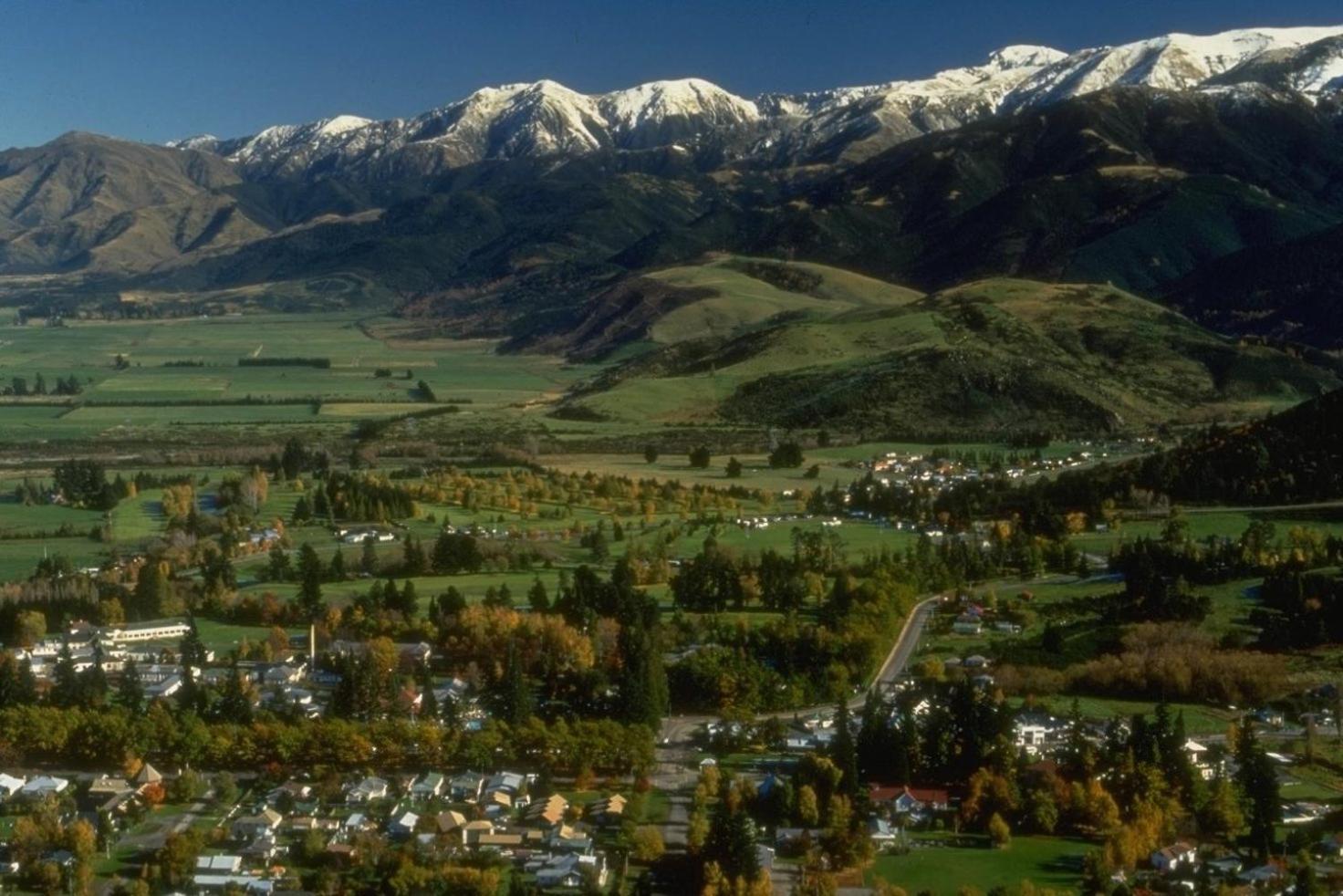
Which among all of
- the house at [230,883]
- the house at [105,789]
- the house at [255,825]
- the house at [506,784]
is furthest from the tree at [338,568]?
the house at [230,883]

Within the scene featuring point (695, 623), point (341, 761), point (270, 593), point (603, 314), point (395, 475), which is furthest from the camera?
point (603, 314)

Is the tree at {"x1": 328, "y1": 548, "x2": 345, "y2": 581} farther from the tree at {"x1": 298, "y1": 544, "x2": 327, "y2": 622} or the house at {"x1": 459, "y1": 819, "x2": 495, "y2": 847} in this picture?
the house at {"x1": 459, "y1": 819, "x2": 495, "y2": 847}

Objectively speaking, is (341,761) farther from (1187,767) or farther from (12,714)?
(1187,767)

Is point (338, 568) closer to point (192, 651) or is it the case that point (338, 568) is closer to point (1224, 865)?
point (192, 651)

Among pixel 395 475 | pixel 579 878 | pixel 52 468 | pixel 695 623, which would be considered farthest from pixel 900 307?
pixel 579 878

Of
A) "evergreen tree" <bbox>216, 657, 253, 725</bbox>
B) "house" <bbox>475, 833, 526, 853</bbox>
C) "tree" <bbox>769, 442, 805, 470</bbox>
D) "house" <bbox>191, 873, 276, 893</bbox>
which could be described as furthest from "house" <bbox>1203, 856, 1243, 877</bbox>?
"tree" <bbox>769, 442, 805, 470</bbox>

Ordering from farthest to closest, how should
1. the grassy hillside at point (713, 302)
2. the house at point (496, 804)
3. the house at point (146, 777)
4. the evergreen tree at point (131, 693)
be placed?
the grassy hillside at point (713, 302)
the evergreen tree at point (131, 693)
the house at point (146, 777)
the house at point (496, 804)

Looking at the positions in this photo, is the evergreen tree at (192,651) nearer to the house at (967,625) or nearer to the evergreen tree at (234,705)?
the evergreen tree at (234,705)
